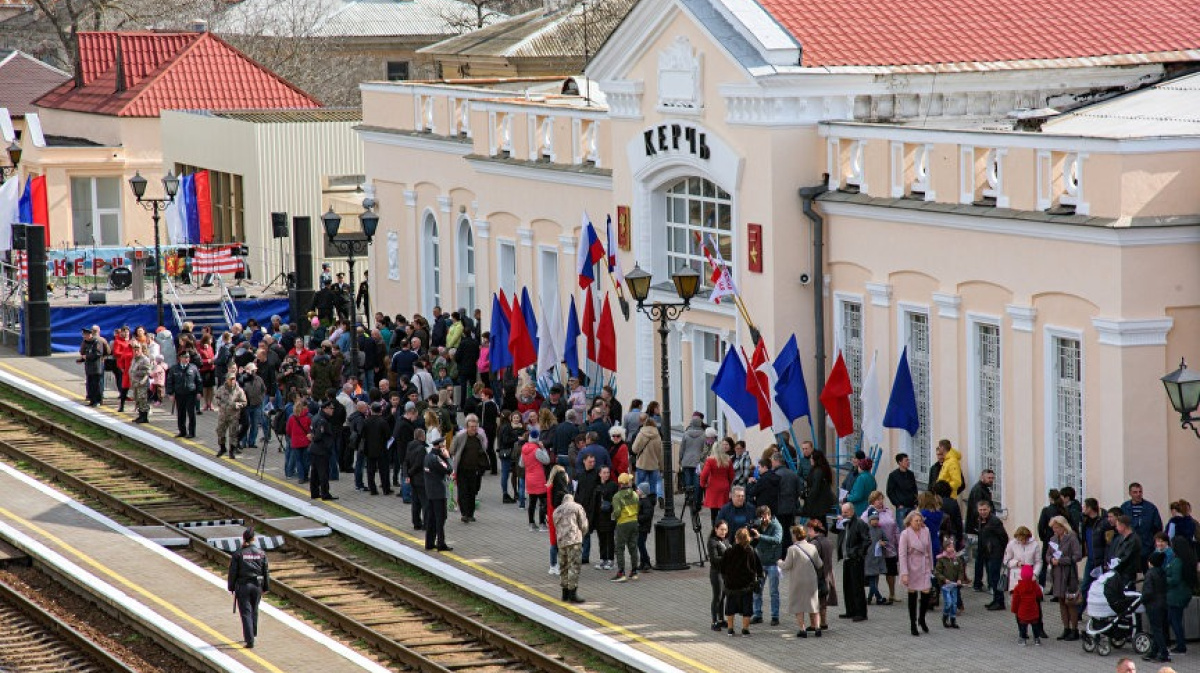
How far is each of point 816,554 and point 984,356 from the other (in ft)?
14.3

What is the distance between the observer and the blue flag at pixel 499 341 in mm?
33594

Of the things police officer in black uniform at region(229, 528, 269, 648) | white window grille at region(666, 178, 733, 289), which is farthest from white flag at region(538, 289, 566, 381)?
police officer in black uniform at region(229, 528, 269, 648)

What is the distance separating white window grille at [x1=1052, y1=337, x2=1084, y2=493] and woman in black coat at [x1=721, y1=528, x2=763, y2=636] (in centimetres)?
397

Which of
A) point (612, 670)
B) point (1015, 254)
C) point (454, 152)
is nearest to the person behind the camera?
point (612, 670)

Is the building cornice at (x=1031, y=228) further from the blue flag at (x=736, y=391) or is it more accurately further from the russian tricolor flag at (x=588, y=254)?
the russian tricolor flag at (x=588, y=254)

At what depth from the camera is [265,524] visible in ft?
95.5

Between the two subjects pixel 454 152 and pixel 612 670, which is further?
pixel 454 152

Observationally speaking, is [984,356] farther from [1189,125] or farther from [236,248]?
[236,248]

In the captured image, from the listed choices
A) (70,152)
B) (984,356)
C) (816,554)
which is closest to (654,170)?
(984,356)

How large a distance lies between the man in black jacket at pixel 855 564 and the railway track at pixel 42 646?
24.7 ft

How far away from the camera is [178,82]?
203 ft

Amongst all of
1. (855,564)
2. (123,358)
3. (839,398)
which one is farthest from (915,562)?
(123,358)

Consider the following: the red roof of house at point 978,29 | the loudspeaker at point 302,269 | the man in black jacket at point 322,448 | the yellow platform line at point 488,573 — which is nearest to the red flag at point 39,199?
the loudspeaker at point 302,269

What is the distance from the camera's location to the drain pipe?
27750mm
